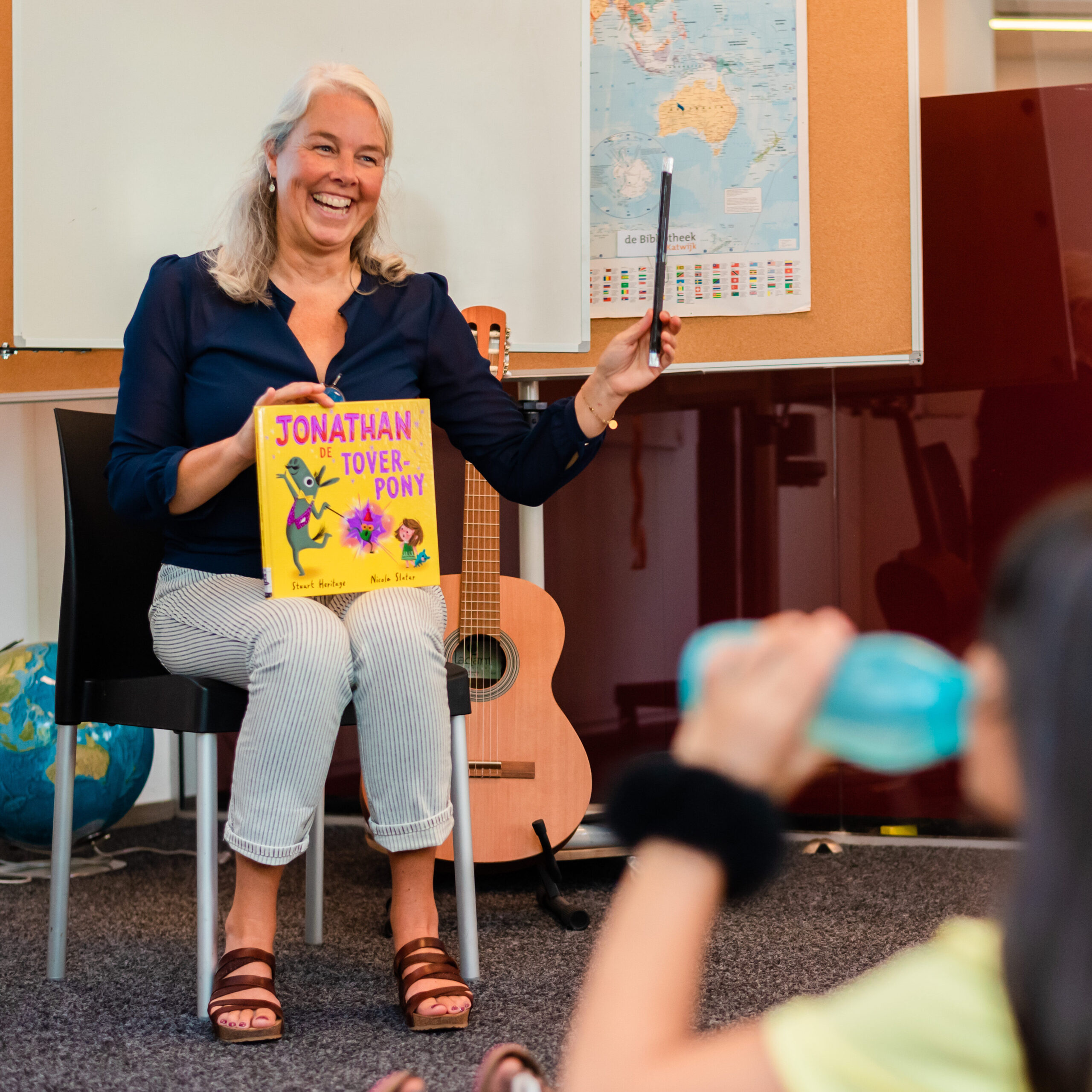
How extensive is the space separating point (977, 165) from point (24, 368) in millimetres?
1877

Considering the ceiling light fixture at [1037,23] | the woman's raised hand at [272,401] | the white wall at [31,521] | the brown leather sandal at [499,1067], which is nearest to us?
the brown leather sandal at [499,1067]

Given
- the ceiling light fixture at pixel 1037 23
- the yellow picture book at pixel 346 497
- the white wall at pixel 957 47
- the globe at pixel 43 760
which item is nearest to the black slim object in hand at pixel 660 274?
the yellow picture book at pixel 346 497

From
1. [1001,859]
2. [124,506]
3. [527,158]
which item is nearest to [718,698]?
[124,506]

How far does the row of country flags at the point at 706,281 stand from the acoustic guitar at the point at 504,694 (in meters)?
0.24

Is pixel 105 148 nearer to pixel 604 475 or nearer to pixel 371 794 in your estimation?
pixel 604 475

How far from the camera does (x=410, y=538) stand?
1502 millimetres

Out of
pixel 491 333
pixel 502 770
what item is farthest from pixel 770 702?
pixel 491 333

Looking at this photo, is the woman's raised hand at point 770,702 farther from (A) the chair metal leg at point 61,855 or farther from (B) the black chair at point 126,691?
(A) the chair metal leg at point 61,855

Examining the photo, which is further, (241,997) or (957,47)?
(957,47)

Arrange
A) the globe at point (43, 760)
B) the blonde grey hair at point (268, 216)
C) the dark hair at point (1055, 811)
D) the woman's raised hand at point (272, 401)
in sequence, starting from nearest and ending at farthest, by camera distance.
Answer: the dark hair at point (1055, 811), the woman's raised hand at point (272, 401), the blonde grey hair at point (268, 216), the globe at point (43, 760)

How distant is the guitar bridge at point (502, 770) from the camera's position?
195 cm

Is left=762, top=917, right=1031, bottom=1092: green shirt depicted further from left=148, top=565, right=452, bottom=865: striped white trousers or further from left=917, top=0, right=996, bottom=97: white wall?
left=917, top=0, right=996, bottom=97: white wall

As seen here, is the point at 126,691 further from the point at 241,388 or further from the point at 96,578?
the point at 241,388

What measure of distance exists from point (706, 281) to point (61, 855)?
1.41 metres
